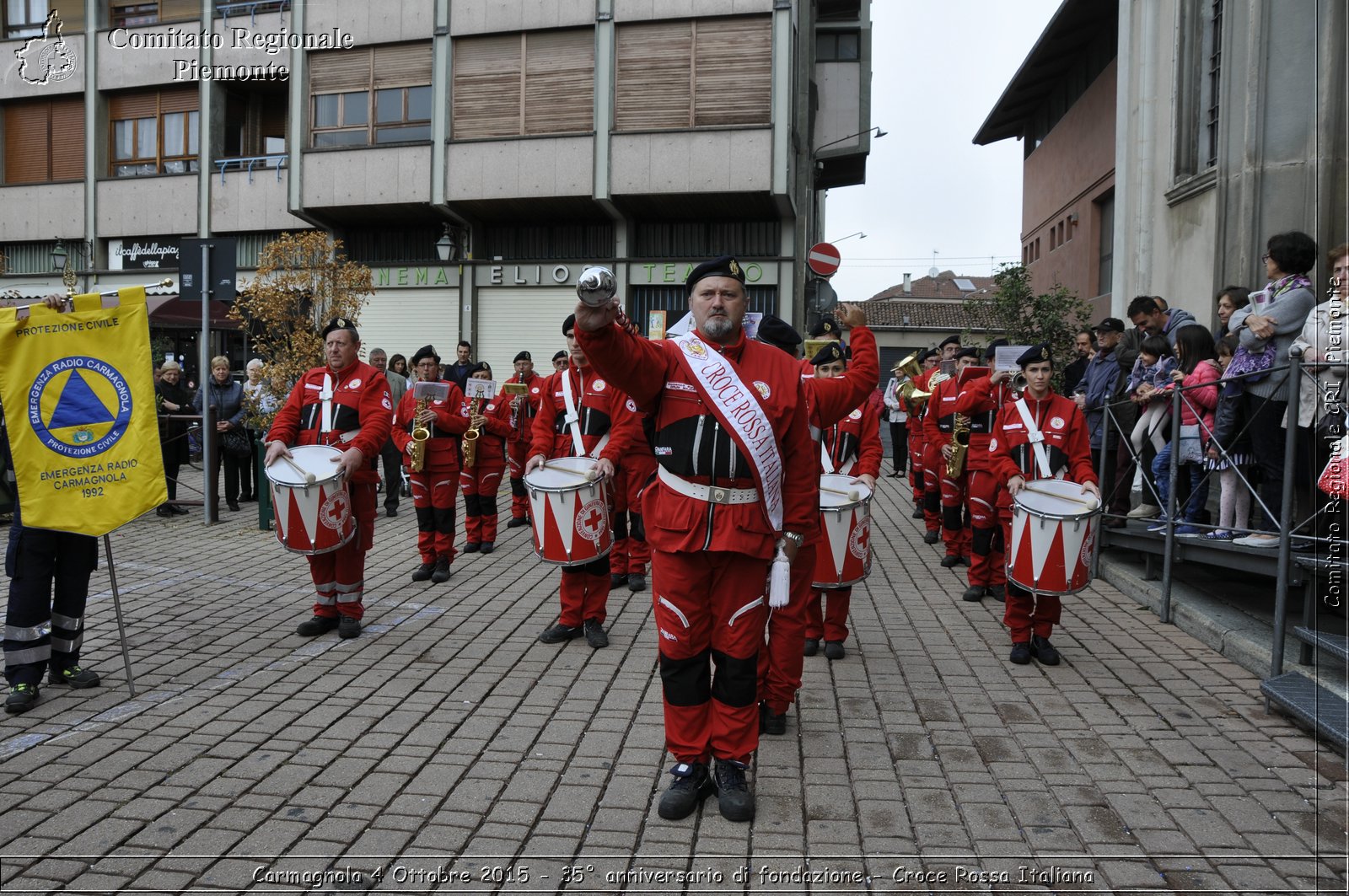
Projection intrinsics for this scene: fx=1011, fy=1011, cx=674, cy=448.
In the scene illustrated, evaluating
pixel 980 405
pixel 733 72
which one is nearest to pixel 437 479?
pixel 980 405

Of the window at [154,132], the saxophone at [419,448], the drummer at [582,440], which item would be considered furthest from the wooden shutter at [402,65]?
the drummer at [582,440]

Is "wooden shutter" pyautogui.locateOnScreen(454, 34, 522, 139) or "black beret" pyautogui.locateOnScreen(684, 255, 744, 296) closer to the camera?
"black beret" pyautogui.locateOnScreen(684, 255, 744, 296)

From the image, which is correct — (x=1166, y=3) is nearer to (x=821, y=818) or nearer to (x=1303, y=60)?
(x=1303, y=60)

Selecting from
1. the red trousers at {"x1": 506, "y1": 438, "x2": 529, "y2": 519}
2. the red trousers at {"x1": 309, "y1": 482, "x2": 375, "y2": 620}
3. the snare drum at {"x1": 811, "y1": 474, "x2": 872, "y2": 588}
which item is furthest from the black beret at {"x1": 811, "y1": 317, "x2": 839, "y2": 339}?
the red trousers at {"x1": 506, "y1": 438, "x2": 529, "y2": 519}

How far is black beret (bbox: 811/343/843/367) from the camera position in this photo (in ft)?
20.6

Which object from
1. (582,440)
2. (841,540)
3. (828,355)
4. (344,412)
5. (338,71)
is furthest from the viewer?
(338,71)

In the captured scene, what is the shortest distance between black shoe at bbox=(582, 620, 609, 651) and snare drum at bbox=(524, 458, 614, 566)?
0.46m

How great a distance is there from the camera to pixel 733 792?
4.05 m

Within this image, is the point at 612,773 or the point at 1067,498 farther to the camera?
the point at 1067,498

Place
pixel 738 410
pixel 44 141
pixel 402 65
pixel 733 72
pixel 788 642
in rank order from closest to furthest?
pixel 738 410 < pixel 788 642 < pixel 733 72 < pixel 402 65 < pixel 44 141

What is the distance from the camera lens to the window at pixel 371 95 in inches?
966

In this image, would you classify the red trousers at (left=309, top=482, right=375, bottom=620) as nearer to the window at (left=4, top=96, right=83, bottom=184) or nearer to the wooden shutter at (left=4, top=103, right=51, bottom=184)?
the window at (left=4, top=96, right=83, bottom=184)

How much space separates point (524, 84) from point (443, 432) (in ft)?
54.3

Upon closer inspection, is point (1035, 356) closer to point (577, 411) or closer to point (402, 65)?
point (577, 411)
